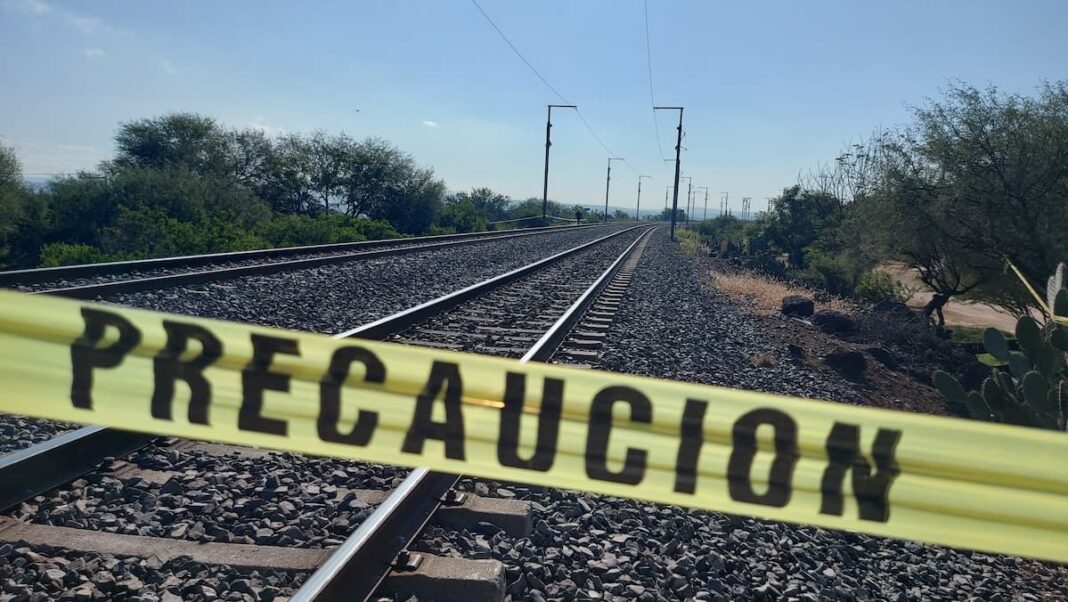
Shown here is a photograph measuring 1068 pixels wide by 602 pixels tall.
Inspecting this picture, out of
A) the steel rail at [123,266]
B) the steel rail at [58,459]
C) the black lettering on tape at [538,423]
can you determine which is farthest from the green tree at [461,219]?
the black lettering on tape at [538,423]

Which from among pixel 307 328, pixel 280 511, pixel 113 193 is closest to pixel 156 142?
pixel 113 193

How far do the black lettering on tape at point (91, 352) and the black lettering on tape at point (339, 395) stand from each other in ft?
2.46

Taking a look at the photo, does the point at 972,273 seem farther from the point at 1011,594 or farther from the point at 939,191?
the point at 1011,594

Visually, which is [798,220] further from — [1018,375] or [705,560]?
[705,560]

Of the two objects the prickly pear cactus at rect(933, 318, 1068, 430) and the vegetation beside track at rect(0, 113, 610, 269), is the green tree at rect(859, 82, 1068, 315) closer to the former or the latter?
the prickly pear cactus at rect(933, 318, 1068, 430)

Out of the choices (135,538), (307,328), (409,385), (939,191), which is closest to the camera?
(409,385)

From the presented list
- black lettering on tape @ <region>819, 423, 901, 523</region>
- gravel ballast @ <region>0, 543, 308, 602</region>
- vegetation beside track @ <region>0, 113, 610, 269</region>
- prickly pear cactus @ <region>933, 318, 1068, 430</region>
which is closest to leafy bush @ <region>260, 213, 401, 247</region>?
vegetation beside track @ <region>0, 113, 610, 269</region>

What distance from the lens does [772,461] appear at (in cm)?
227

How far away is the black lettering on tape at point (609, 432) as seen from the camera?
92.1 inches

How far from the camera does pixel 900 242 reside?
14.4 m

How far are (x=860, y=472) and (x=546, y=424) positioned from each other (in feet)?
3.40

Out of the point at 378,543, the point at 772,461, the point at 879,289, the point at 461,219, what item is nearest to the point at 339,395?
the point at 378,543

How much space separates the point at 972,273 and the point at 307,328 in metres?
13.4

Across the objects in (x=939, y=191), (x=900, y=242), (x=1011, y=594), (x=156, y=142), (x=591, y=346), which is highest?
(x=156, y=142)
